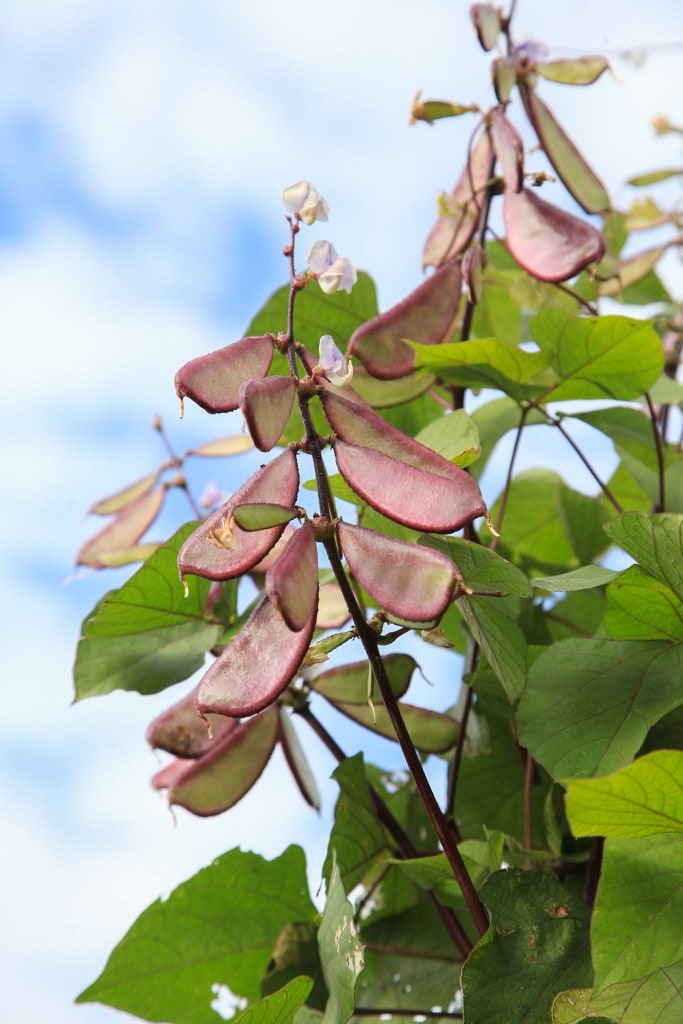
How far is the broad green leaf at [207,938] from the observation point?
757mm

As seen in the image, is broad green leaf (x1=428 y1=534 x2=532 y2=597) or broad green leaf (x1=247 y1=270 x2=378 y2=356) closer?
broad green leaf (x1=428 y1=534 x2=532 y2=597)

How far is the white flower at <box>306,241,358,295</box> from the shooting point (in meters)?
0.56

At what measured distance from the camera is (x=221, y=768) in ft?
2.35

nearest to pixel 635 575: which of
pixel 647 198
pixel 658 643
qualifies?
pixel 658 643

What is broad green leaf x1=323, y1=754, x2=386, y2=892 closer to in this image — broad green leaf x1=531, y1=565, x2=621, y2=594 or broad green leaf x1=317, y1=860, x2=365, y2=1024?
broad green leaf x1=317, y1=860, x2=365, y2=1024

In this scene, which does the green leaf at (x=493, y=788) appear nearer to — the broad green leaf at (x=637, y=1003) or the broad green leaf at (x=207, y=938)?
the broad green leaf at (x=207, y=938)

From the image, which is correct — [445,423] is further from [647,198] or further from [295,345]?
[647,198]

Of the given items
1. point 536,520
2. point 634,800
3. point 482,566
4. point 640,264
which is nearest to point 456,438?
point 482,566

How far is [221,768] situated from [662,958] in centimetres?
31

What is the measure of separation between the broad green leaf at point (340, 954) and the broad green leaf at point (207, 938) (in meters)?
0.18

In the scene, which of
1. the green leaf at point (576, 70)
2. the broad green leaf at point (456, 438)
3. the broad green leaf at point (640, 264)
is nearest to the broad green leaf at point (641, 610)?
the broad green leaf at point (456, 438)

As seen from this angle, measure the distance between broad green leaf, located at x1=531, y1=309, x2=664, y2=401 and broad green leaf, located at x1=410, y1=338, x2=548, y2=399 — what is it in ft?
0.05

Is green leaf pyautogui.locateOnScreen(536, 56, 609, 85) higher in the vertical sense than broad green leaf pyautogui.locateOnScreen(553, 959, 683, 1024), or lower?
higher

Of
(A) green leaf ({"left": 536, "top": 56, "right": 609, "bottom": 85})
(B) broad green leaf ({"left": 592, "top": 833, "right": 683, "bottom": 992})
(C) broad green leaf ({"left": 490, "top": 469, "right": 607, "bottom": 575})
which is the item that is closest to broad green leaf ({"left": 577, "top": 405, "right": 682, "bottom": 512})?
(C) broad green leaf ({"left": 490, "top": 469, "right": 607, "bottom": 575})
